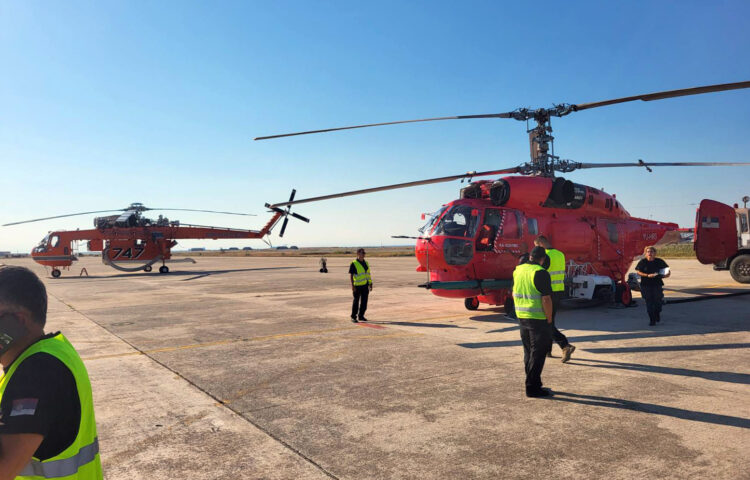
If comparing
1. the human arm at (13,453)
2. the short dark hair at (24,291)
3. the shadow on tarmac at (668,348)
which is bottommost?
the shadow on tarmac at (668,348)

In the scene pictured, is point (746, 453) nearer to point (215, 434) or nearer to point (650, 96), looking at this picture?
point (215, 434)

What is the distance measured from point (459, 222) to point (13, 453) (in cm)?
1002

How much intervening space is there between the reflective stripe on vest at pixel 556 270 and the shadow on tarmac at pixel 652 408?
2556 millimetres

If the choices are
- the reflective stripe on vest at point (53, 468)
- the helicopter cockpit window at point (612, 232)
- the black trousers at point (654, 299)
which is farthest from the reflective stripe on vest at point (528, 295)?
the helicopter cockpit window at point (612, 232)

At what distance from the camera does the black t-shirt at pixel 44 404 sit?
5.35 feet

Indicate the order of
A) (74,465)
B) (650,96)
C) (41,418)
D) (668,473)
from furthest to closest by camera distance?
(650,96), (668,473), (74,465), (41,418)

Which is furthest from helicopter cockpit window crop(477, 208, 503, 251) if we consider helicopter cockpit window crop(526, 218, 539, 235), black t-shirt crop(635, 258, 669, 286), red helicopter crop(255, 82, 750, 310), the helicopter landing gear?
black t-shirt crop(635, 258, 669, 286)

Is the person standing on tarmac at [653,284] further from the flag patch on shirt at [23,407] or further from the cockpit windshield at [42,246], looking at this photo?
the cockpit windshield at [42,246]

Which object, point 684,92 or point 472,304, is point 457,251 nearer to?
point 472,304

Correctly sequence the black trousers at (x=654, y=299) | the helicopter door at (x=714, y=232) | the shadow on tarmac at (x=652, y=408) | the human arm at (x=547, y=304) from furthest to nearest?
1. the helicopter door at (x=714, y=232)
2. the black trousers at (x=654, y=299)
3. the human arm at (x=547, y=304)
4. the shadow on tarmac at (x=652, y=408)

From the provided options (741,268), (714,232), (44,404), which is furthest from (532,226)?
(44,404)

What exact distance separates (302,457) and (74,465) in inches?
93.8

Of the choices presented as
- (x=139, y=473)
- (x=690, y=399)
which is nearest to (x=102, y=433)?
(x=139, y=473)

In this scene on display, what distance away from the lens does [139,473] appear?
12.2ft
